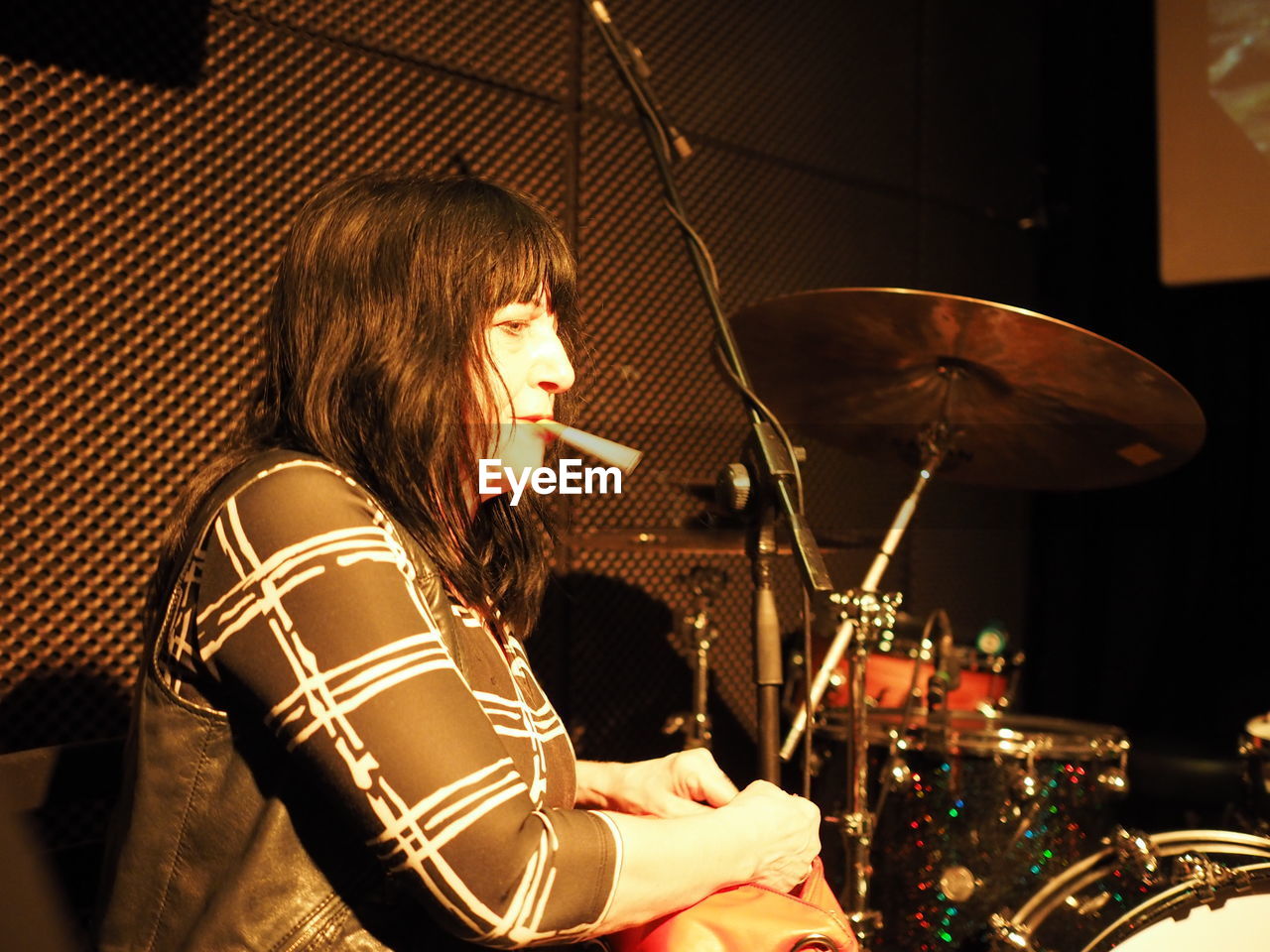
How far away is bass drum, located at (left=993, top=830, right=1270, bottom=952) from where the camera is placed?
1.40m

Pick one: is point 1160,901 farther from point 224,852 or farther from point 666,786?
point 224,852

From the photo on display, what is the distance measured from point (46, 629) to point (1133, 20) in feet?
11.6

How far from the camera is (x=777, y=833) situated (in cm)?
113

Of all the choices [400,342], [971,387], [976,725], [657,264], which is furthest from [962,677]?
[400,342]

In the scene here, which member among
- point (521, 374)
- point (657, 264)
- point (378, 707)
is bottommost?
point (378, 707)

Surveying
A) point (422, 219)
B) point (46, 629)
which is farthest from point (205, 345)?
point (422, 219)

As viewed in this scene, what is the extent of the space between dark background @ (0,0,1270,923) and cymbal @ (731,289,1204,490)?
0.21m

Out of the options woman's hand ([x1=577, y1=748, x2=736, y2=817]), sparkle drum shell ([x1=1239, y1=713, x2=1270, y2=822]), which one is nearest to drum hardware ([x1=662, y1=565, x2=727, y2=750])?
woman's hand ([x1=577, y1=748, x2=736, y2=817])

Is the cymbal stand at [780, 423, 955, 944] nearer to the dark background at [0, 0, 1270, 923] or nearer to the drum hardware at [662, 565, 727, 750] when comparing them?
the drum hardware at [662, 565, 727, 750]

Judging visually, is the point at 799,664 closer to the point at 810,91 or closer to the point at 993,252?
the point at 810,91

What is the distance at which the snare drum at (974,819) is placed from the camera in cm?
180

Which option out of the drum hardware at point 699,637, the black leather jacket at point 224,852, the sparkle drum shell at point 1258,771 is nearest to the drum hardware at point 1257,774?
the sparkle drum shell at point 1258,771

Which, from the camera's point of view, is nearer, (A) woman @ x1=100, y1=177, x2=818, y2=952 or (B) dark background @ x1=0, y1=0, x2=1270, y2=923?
(A) woman @ x1=100, y1=177, x2=818, y2=952

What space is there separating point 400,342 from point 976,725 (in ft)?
4.39
